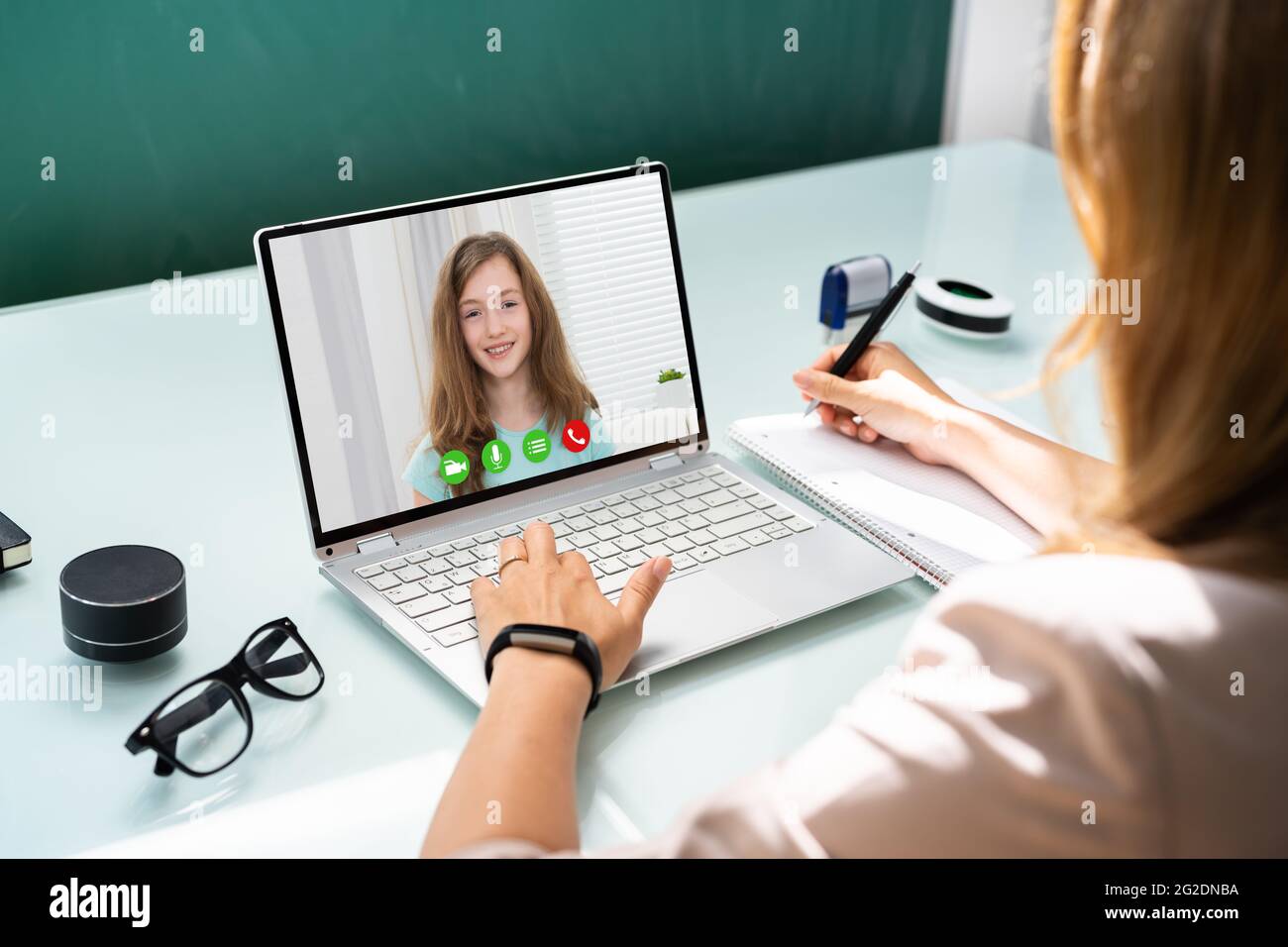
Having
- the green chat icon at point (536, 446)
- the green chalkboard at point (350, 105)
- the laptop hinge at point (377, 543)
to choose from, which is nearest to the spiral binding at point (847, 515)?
the green chat icon at point (536, 446)

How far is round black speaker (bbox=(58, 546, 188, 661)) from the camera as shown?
0.82m

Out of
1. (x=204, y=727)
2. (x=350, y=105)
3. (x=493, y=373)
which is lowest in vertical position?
(x=204, y=727)

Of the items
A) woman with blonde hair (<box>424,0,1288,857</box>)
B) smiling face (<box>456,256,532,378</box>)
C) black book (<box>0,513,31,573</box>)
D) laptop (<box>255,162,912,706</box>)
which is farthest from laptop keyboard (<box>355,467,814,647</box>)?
woman with blonde hair (<box>424,0,1288,857</box>)

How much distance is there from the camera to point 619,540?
987mm

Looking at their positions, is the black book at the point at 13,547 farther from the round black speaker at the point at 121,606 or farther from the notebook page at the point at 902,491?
the notebook page at the point at 902,491

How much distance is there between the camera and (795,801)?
0.56 m

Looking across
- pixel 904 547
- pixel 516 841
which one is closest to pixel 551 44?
pixel 904 547

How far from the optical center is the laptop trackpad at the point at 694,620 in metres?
0.86

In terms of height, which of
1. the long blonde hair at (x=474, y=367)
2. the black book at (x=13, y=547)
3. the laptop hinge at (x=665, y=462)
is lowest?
the laptop hinge at (x=665, y=462)

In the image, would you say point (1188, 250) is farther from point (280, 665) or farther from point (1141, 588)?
point (280, 665)

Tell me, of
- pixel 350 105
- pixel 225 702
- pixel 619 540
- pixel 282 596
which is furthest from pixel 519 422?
pixel 350 105

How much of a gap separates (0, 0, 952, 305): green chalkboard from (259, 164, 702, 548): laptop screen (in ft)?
2.26

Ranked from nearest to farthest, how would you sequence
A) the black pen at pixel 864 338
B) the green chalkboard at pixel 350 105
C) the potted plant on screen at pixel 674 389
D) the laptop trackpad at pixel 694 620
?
the laptop trackpad at pixel 694 620 < the potted plant on screen at pixel 674 389 < the black pen at pixel 864 338 < the green chalkboard at pixel 350 105

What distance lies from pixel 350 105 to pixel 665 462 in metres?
0.83
